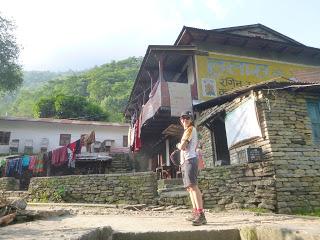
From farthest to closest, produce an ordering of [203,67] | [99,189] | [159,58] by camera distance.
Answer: [203,67]
[159,58]
[99,189]

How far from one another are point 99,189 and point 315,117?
7.21 m

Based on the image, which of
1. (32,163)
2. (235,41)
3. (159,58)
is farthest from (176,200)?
(32,163)

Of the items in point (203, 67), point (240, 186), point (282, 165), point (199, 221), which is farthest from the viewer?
point (203, 67)

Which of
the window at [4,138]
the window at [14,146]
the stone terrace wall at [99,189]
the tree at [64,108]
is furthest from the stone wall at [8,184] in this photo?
the tree at [64,108]

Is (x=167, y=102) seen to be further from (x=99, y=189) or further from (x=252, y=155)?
(x=252, y=155)

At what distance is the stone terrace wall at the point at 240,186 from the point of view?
301 inches

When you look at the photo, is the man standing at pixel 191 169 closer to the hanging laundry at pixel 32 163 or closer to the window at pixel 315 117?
the window at pixel 315 117

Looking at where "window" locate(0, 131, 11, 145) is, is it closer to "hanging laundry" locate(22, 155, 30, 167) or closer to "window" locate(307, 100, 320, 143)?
"hanging laundry" locate(22, 155, 30, 167)

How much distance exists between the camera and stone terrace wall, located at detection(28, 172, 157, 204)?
9.17 metres

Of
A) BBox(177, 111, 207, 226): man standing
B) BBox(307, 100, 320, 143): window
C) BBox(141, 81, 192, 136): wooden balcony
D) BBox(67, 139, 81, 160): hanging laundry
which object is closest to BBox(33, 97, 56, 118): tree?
BBox(67, 139, 81, 160): hanging laundry

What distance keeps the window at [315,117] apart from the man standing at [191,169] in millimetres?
5594

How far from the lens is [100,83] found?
149 ft

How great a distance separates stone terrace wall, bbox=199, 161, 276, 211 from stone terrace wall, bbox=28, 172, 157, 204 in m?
1.76

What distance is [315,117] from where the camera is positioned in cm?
891
